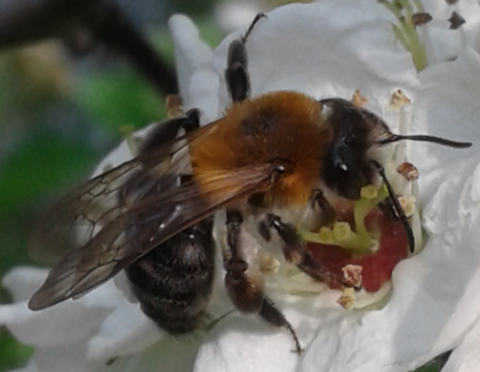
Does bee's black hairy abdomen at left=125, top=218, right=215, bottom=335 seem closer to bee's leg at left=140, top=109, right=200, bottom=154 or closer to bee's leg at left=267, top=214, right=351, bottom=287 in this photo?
bee's leg at left=267, top=214, right=351, bottom=287

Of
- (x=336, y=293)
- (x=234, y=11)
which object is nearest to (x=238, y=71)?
(x=336, y=293)

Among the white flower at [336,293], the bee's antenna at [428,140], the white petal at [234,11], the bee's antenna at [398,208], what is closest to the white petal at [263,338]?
the white flower at [336,293]

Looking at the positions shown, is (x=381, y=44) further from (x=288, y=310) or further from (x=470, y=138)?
(x=288, y=310)

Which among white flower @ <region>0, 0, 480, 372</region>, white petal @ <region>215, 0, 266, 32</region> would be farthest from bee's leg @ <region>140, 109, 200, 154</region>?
white petal @ <region>215, 0, 266, 32</region>

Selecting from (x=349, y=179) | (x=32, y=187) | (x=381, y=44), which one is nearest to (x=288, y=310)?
(x=349, y=179)

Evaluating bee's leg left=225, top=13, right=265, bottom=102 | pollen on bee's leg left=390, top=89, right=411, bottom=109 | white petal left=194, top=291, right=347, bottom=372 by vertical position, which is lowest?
white petal left=194, top=291, right=347, bottom=372
